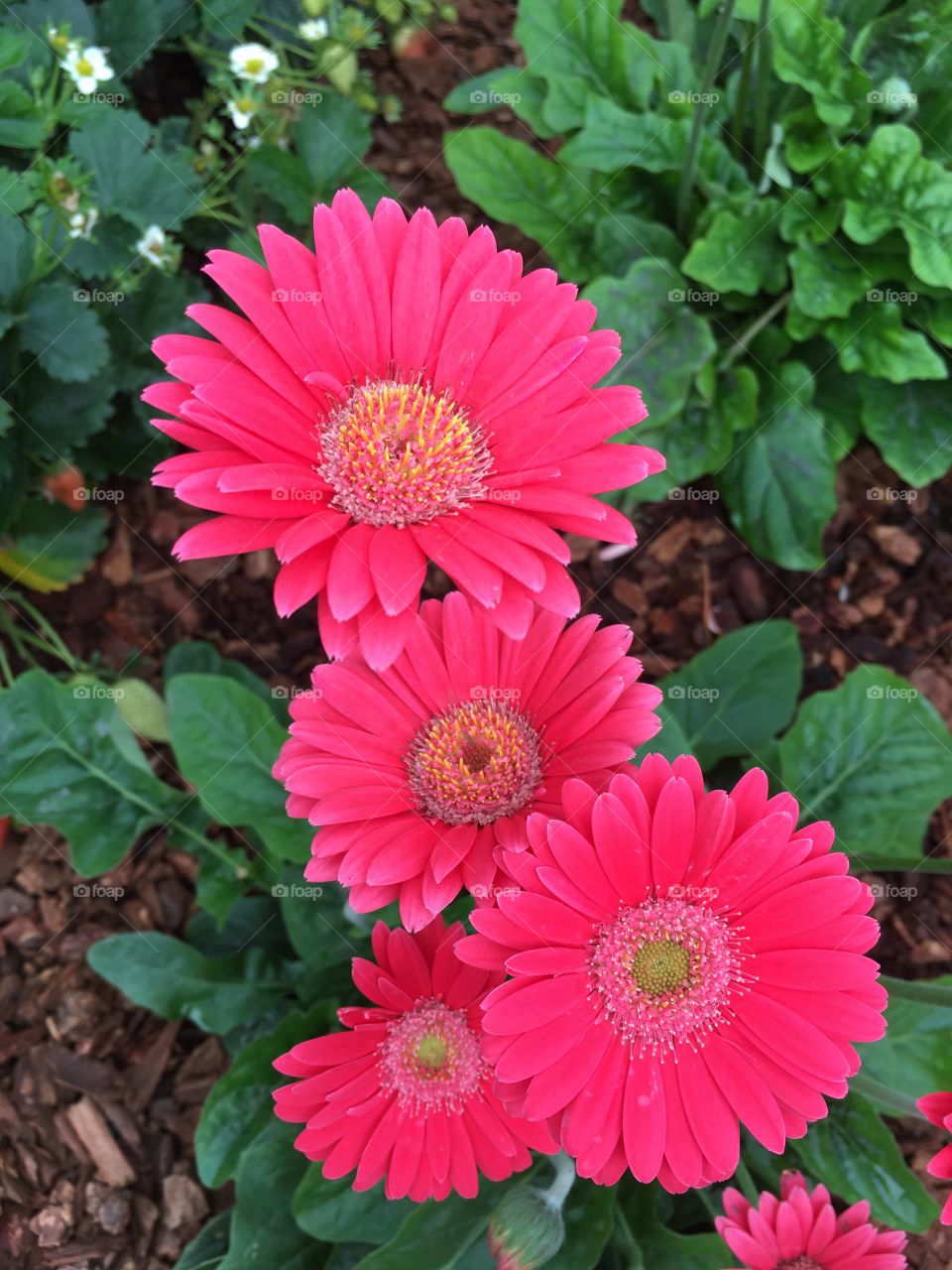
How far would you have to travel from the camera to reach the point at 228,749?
2154 mm

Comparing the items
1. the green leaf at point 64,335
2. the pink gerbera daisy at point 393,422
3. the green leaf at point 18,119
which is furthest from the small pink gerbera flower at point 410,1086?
the green leaf at point 18,119

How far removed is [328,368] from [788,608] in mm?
1779

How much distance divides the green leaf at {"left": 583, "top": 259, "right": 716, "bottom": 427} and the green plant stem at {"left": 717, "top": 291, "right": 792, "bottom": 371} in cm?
14

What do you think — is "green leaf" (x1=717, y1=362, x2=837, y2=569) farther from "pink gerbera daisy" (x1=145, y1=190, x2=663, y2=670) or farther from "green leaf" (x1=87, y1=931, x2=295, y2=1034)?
"green leaf" (x1=87, y1=931, x2=295, y2=1034)

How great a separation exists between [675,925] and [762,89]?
6.48 ft

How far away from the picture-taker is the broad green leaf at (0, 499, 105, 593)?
104 inches

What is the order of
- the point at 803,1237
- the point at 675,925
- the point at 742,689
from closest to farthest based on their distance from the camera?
the point at 675,925 < the point at 803,1237 < the point at 742,689

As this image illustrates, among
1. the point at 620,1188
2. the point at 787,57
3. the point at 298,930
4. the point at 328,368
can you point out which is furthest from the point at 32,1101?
the point at 787,57

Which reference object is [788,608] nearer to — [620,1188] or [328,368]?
[620,1188]

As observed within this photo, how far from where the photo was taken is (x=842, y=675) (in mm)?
2799

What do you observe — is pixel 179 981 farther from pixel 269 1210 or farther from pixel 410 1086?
pixel 410 1086

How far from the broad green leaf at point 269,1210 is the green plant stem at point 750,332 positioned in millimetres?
1987

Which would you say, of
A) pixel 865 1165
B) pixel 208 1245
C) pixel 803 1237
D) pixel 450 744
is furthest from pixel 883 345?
pixel 208 1245

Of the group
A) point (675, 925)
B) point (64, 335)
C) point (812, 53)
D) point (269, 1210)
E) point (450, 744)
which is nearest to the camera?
point (675, 925)
